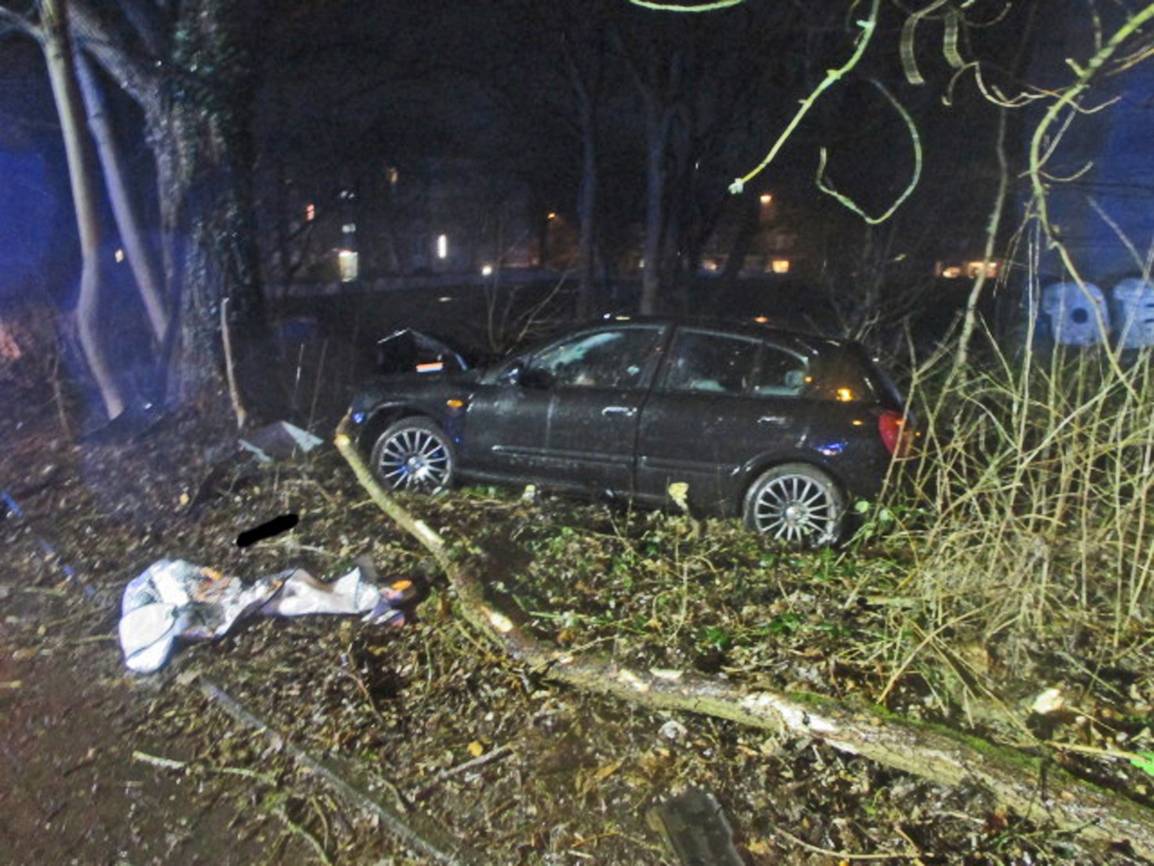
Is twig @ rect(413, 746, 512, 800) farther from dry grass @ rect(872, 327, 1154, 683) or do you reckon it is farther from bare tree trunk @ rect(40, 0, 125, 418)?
bare tree trunk @ rect(40, 0, 125, 418)

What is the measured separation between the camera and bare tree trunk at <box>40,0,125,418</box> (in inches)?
329

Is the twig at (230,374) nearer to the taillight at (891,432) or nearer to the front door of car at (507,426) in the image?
the front door of car at (507,426)

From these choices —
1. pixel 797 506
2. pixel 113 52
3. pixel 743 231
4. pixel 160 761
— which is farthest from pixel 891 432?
pixel 743 231

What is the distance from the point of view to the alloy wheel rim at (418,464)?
6.66 m

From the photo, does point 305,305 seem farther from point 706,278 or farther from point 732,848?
point 732,848

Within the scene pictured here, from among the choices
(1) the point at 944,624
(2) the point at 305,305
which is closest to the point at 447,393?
(1) the point at 944,624

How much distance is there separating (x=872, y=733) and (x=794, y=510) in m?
2.45

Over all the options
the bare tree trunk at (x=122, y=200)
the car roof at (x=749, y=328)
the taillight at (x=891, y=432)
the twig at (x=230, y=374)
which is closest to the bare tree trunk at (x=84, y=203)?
the bare tree trunk at (x=122, y=200)

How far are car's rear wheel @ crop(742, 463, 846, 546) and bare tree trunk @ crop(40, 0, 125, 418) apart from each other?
6.61 meters

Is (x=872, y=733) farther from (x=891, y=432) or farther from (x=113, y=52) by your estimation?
(x=113, y=52)

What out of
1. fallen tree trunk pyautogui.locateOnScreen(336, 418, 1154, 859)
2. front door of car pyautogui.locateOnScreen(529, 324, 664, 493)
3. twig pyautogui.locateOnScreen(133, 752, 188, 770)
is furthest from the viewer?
front door of car pyautogui.locateOnScreen(529, 324, 664, 493)

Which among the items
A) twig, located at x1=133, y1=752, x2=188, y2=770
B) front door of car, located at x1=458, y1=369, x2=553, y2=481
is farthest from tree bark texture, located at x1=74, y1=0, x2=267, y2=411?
twig, located at x1=133, y1=752, x2=188, y2=770

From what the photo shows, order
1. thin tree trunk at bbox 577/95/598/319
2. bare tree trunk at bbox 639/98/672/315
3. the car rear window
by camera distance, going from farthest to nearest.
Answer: thin tree trunk at bbox 577/95/598/319
bare tree trunk at bbox 639/98/672/315
the car rear window

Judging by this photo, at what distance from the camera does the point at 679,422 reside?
5.88m
